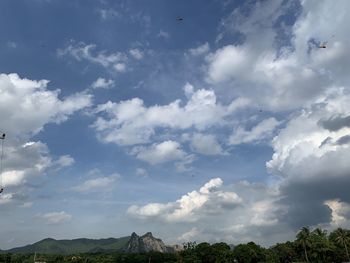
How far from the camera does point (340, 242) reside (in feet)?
591

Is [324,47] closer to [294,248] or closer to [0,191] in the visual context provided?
[0,191]

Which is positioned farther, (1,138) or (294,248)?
(294,248)

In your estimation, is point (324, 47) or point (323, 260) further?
point (323, 260)

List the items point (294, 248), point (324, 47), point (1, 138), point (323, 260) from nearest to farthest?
point (324, 47), point (1, 138), point (323, 260), point (294, 248)

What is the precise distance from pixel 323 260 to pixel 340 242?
11.7 meters

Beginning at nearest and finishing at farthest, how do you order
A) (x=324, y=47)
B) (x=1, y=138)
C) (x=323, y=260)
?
(x=324, y=47) < (x=1, y=138) < (x=323, y=260)

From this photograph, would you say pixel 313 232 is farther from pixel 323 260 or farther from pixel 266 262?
pixel 266 262

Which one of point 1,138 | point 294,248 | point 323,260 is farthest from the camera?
point 294,248

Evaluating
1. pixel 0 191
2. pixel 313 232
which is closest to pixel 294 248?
pixel 313 232

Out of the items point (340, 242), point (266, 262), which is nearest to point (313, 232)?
point (340, 242)

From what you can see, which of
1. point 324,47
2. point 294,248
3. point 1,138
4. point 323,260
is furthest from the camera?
point 294,248

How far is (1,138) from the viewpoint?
258ft

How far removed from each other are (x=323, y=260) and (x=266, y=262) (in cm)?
2893

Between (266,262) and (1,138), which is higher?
(1,138)
